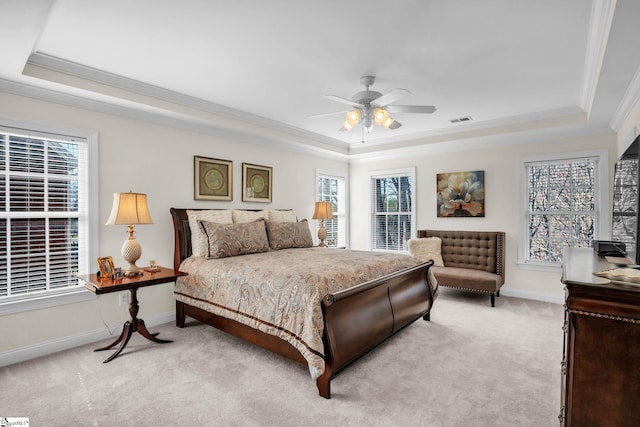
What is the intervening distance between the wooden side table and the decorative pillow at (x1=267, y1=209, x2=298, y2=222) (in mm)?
1694

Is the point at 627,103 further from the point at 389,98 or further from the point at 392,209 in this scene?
the point at 392,209

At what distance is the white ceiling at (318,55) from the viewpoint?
2.12 m

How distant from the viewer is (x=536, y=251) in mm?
4828

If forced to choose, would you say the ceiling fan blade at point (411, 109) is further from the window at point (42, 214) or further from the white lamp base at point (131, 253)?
the window at point (42, 214)

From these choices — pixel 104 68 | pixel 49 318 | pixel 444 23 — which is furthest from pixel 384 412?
pixel 104 68

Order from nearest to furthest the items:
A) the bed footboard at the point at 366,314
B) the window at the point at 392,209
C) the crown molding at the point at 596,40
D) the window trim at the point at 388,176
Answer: the crown molding at the point at 596,40 → the bed footboard at the point at 366,314 → the window trim at the point at 388,176 → the window at the point at 392,209

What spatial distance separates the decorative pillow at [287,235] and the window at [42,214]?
191cm

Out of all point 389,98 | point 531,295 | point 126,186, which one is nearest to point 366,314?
point 389,98

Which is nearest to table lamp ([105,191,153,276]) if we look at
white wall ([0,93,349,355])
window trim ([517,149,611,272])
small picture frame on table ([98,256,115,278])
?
small picture frame on table ([98,256,115,278])

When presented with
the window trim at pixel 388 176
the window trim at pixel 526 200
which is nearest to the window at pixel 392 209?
the window trim at pixel 388 176

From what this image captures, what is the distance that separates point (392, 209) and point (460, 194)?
1310 mm

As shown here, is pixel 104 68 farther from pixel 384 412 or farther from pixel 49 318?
pixel 384 412

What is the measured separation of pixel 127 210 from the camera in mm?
2982

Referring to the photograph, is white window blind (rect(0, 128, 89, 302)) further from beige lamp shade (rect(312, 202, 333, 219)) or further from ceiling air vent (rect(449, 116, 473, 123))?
ceiling air vent (rect(449, 116, 473, 123))
